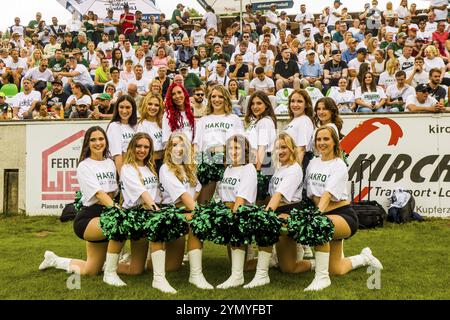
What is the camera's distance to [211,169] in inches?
219

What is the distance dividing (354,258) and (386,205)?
3.41 m

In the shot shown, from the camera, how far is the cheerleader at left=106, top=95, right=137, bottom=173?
6.04 metres

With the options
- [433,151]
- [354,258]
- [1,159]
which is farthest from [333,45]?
[354,258]

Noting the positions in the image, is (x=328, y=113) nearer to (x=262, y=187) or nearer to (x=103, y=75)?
(x=262, y=187)

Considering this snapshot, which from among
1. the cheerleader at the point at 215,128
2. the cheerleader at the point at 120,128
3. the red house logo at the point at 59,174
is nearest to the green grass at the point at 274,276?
the cheerleader at the point at 215,128

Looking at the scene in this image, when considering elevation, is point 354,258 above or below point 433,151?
below

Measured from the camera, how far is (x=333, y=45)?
14.2 m

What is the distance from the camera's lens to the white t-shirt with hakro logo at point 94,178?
5.32 metres

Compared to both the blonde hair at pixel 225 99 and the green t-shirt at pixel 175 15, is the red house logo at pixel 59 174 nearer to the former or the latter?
the blonde hair at pixel 225 99

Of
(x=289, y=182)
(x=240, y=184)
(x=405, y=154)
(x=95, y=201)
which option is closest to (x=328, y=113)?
(x=289, y=182)

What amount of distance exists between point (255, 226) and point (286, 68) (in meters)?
8.05

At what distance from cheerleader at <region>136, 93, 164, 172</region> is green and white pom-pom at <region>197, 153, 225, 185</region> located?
2.13 ft
